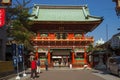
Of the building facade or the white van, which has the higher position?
the building facade

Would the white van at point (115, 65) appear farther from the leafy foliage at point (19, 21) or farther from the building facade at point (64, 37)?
the building facade at point (64, 37)

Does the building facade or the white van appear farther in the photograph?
the building facade

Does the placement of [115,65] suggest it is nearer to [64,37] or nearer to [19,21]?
[19,21]

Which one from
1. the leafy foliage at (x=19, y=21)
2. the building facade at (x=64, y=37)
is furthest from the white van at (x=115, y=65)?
the building facade at (x=64, y=37)

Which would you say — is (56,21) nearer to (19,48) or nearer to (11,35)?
(11,35)

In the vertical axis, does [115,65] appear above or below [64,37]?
below

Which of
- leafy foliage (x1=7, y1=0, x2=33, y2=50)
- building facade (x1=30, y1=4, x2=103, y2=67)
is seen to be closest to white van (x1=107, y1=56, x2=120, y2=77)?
leafy foliage (x1=7, y1=0, x2=33, y2=50)

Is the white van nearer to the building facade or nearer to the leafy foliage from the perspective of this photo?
the leafy foliage

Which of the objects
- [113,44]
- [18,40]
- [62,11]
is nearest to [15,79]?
[18,40]

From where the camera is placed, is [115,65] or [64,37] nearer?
[115,65]

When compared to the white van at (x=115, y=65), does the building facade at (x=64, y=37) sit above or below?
above

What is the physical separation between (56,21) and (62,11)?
7.83 m

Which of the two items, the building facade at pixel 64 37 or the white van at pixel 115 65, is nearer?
the white van at pixel 115 65

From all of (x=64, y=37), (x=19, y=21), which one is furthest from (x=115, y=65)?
(x=64, y=37)
